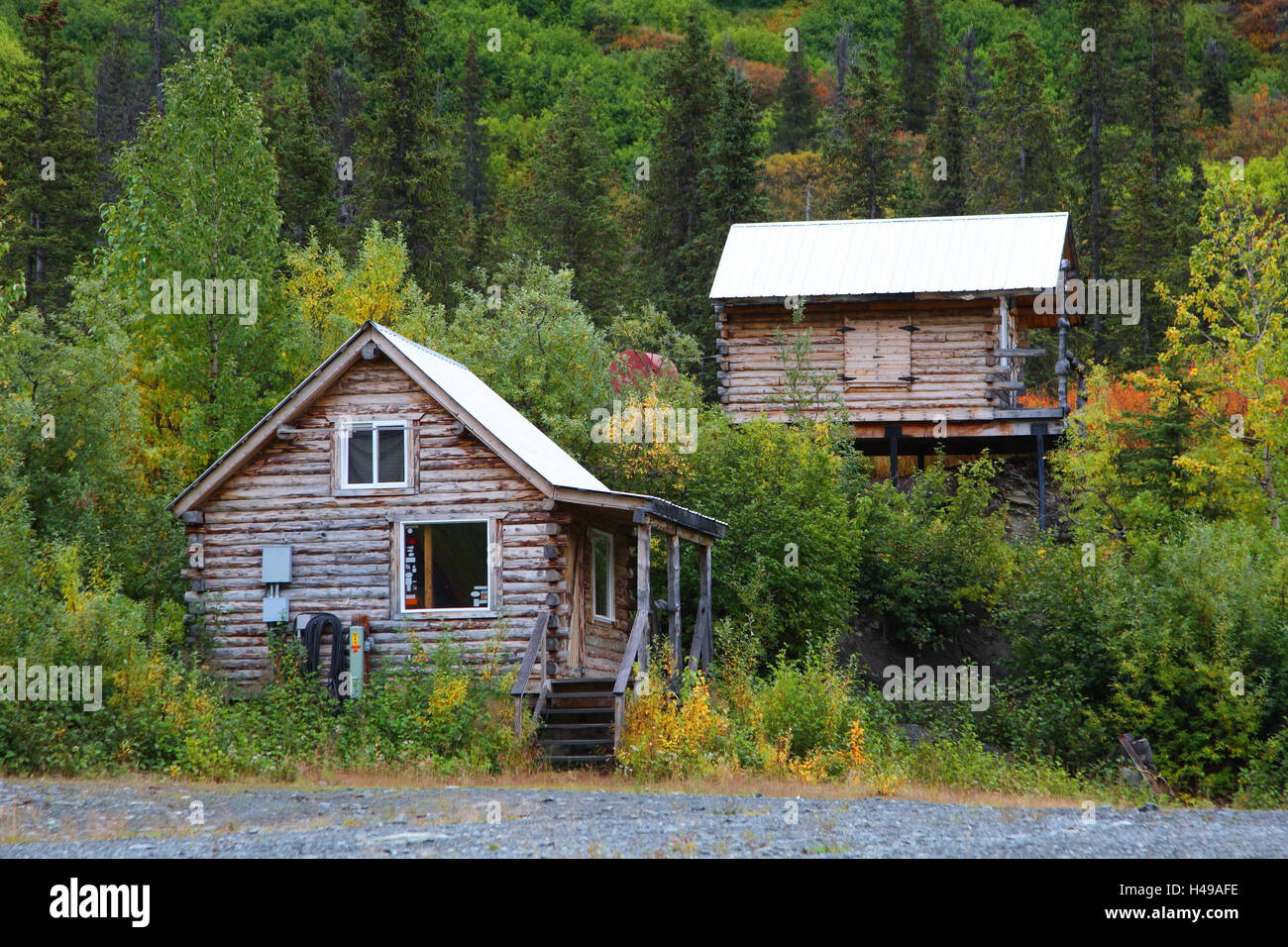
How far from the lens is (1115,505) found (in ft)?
117

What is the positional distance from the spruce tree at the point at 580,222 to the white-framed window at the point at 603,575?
2842cm

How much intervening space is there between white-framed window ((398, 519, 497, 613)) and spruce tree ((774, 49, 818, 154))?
230 ft

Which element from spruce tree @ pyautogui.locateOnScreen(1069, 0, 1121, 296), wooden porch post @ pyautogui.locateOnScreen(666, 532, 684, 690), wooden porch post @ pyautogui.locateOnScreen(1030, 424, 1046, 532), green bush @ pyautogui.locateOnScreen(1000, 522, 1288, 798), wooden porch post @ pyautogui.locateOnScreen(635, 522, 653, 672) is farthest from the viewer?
spruce tree @ pyautogui.locateOnScreen(1069, 0, 1121, 296)

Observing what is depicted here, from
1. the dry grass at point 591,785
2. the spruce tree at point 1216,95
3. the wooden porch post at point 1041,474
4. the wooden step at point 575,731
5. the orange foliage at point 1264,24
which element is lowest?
the dry grass at point 591,785

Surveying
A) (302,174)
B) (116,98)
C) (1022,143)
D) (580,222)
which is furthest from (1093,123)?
(116,98)

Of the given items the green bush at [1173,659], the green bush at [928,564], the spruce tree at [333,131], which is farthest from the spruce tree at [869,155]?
the green bush at [1173,659]

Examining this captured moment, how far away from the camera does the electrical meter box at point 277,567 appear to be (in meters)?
23.6

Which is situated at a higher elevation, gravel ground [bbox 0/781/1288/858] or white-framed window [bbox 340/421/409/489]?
white-framed window [bbox 340/421/409/489]

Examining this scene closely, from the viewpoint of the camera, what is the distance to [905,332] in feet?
122

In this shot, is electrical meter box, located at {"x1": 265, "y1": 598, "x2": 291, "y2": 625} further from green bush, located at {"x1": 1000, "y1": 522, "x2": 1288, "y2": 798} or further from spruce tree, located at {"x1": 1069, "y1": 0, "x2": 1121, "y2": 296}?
spruce tree, located at {"x1": 1069, "y1": 0, "x2": 1121, "y2": 296}

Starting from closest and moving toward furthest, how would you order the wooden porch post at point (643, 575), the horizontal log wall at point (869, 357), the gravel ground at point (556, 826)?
1. the gravel ground at point (556, 826)
2. the wooden porch post at point (643, 575)
3. the horizontal log wall at point (869, 357)

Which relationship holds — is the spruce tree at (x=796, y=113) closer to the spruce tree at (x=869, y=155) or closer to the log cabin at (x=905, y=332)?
the spruce tree at (x=869, y=155)

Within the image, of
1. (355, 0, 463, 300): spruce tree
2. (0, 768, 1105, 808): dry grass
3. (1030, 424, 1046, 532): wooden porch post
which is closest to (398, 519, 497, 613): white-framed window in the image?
(0, 768, 1105, 808): dry grass

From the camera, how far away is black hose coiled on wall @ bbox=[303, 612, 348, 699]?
23.0 m
